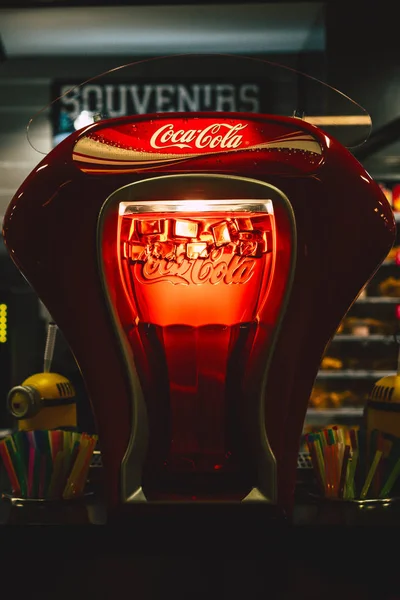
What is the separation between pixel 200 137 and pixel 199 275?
0.19m

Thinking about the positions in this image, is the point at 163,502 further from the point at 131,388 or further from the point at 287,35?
the point at 287,35

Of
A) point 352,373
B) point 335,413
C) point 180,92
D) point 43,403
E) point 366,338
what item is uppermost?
point 180,92

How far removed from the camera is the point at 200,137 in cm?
104

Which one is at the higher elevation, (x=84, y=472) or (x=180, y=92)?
(x=180, y=92)

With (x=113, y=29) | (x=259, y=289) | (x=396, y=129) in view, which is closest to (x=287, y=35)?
(x=113, y=29)

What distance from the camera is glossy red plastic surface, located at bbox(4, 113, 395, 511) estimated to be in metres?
1.02

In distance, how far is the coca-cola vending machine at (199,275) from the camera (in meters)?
1.02

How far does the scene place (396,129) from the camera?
163 inches

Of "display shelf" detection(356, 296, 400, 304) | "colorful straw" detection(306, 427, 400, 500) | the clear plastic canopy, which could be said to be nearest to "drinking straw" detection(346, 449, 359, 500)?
"colorful straw" detection(306, 427, 400, 500)

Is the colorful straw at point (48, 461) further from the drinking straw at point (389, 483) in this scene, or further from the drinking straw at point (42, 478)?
the drinking straw at point (389, 483)

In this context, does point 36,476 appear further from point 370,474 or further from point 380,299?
point 380,299

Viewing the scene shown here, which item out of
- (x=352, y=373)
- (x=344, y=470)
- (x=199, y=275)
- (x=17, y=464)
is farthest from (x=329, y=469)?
(x=352, y=373)

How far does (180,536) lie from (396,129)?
3.54 metres

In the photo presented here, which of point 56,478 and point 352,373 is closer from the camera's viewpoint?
point 56,478
